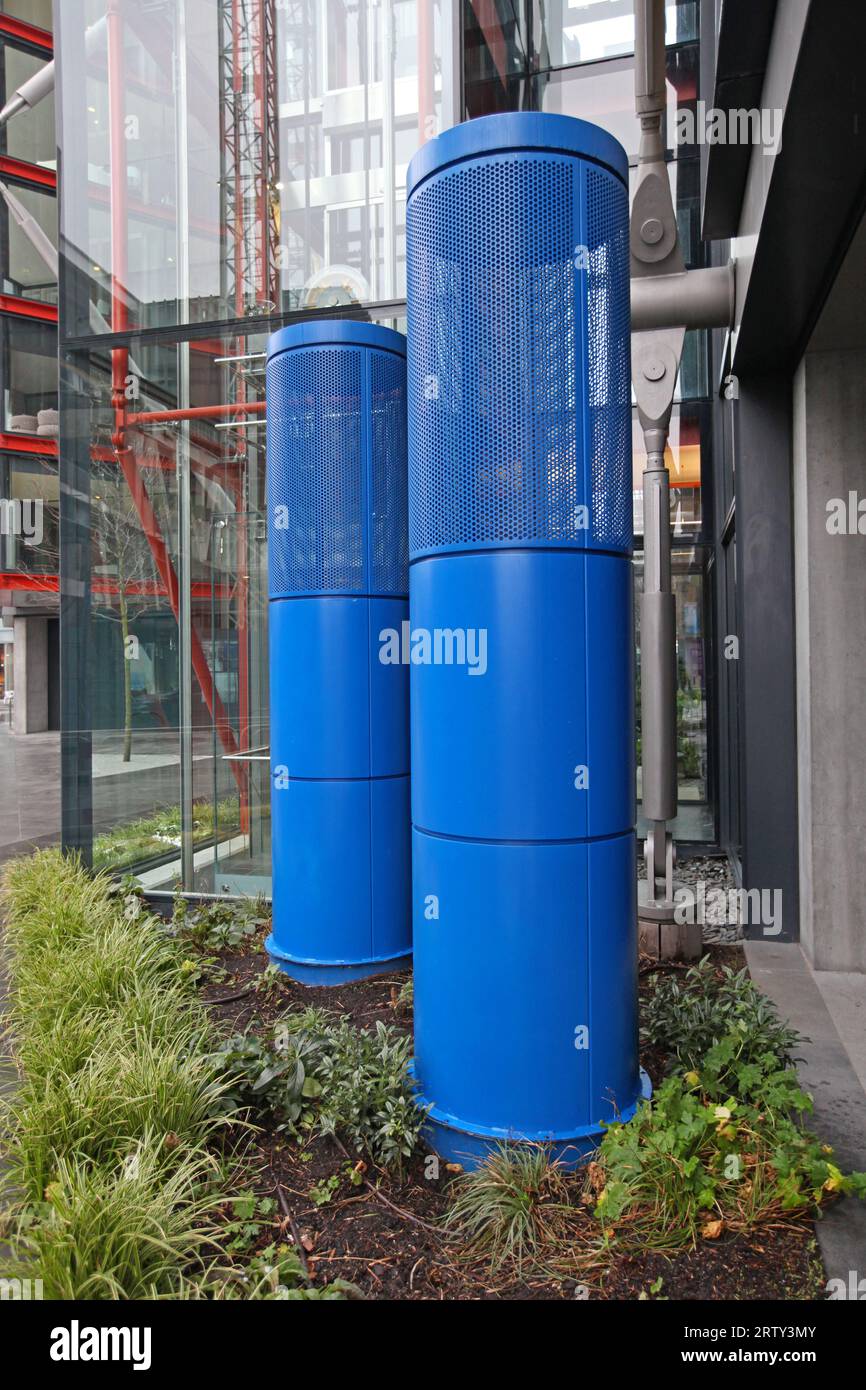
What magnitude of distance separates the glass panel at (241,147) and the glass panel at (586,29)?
3.62m

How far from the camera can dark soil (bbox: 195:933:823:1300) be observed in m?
2.88

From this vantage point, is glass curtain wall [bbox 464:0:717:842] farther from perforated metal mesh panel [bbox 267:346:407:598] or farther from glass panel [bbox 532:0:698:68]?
perforated metal mesh panel [bbox 267:346:407:598]

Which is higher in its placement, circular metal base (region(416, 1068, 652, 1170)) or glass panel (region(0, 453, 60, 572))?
glass panel (region(0, 453, 60, 572))

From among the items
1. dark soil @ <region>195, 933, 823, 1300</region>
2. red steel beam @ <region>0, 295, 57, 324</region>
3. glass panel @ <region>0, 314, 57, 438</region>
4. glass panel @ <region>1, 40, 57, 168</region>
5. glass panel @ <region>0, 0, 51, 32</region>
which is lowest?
dark soil @ <region>195, 933, 823, 1300</region>

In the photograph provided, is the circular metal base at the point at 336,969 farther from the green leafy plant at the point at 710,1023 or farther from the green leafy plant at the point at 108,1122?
the green leafy plant at the point at 710,1023

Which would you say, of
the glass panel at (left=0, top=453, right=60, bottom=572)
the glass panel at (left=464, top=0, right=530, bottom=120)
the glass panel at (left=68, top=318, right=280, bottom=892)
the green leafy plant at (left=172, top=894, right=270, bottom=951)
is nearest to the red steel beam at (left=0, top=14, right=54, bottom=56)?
the glass panel at (left=0, top=453, right=60, bottom=572)

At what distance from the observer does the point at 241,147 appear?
26.8 feet

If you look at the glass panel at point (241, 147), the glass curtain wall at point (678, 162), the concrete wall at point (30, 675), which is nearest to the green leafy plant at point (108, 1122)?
the glass panel at point (241, 147)

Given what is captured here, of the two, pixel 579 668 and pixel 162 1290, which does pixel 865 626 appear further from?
pixel 162 1290

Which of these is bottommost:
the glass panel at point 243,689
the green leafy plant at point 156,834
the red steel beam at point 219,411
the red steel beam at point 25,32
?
the green leafy plant at point 156,834

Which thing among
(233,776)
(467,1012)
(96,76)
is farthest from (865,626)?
(96,76)

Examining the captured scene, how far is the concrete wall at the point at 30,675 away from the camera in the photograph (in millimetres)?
34062

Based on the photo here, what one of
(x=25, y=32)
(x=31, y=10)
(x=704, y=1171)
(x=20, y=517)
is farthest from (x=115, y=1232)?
(x=31, y=10)

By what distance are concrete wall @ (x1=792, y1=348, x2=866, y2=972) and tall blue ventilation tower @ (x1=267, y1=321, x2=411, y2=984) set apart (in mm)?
2604
